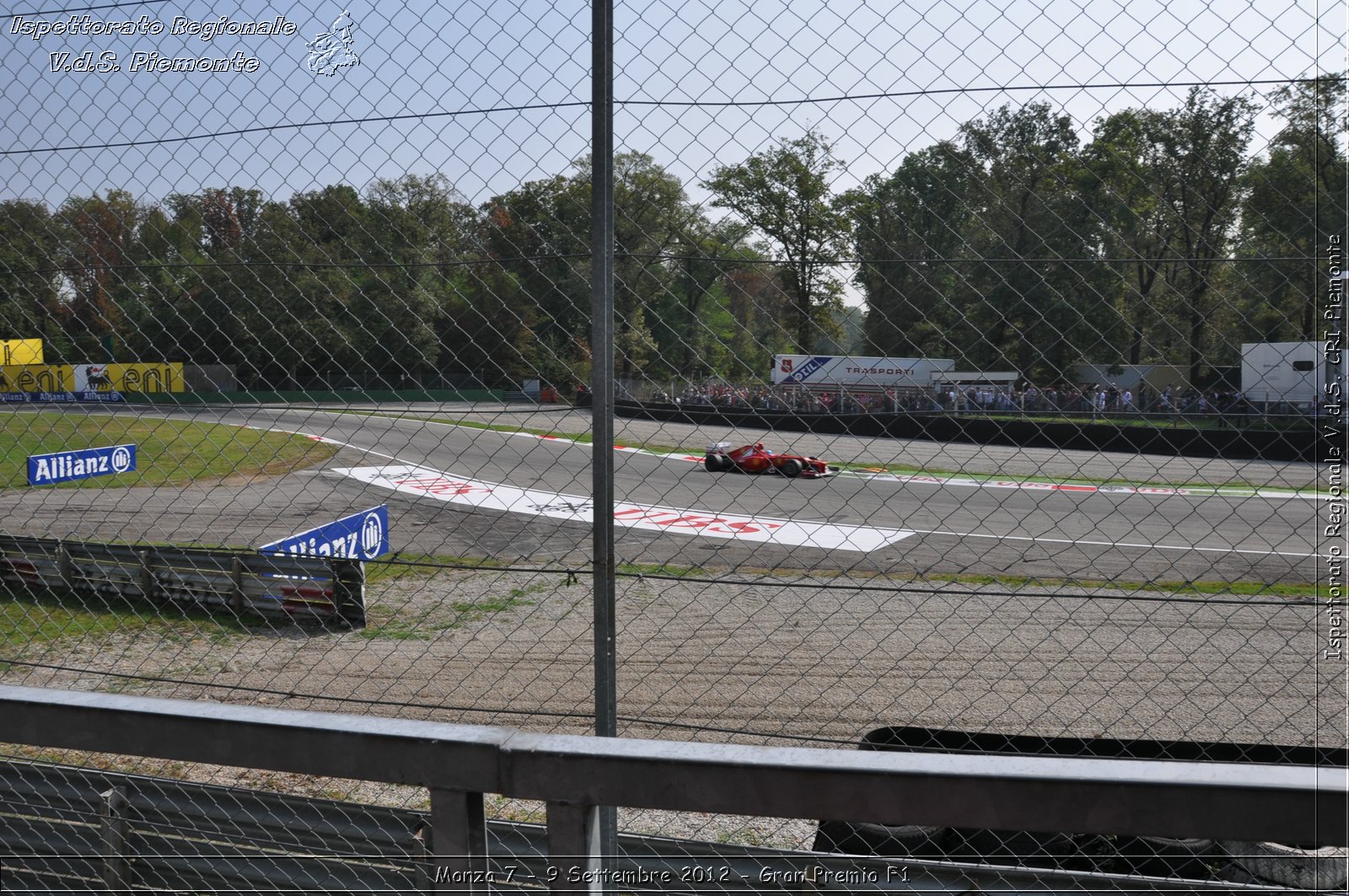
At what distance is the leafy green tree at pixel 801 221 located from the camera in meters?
2.22

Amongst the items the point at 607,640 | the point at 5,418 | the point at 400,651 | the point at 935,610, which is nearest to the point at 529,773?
the point at 607,640

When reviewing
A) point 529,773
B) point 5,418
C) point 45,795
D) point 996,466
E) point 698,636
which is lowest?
point 698,636

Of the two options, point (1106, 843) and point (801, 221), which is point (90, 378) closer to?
point (801, 221)

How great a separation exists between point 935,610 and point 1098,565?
12.9 ft

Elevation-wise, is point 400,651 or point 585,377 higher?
point 585,377

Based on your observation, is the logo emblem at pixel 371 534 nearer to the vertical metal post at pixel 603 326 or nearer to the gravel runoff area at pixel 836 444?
the gravel runoff area at pixel 836 444

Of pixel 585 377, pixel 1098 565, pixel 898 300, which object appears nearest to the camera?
pixel 898 300

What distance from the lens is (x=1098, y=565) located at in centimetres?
1198

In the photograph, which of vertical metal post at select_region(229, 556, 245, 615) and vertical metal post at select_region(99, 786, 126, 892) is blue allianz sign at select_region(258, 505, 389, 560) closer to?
vertical metal post at select_region(229, 556, 245, 615)

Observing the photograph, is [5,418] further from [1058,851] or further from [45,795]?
[1058,851]

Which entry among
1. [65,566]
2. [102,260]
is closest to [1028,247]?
[102,260]

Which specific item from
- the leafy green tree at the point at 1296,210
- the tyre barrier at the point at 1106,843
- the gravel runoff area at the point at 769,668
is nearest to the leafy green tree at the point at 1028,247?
the leafy green tree at the point at 1296,210

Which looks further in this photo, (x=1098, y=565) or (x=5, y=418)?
(x=1098, y=565)

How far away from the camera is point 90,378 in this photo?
3.21m
